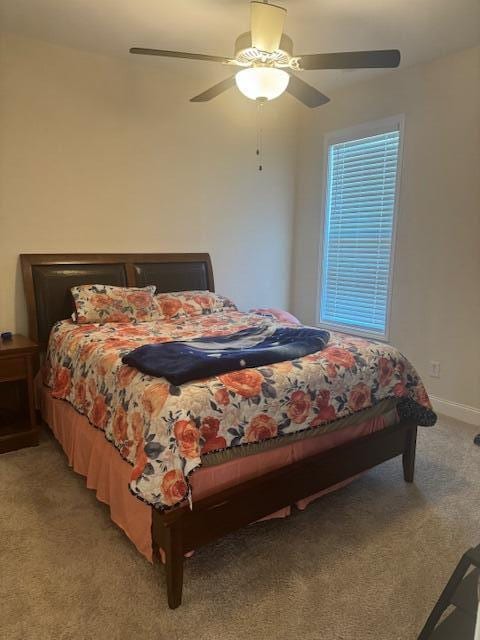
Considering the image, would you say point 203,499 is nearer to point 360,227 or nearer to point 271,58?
point 271,58

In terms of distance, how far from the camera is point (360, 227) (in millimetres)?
4176

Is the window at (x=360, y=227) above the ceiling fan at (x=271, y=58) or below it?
below

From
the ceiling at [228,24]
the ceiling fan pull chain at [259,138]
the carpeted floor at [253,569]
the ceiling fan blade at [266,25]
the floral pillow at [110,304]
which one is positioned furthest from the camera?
the ceiling fan pull chain at [259,138]

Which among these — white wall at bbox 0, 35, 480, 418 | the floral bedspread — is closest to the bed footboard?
the floral bedspread

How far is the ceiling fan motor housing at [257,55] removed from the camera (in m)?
2.28

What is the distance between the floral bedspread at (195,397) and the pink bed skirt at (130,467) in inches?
3.8

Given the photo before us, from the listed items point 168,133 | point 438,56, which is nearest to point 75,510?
point 168,133

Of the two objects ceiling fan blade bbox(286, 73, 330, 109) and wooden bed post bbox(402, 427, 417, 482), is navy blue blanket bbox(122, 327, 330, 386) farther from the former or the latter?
ceiling fan blade bbox(286, 73, 330, 109)

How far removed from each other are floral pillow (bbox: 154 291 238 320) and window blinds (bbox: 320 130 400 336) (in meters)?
1.25

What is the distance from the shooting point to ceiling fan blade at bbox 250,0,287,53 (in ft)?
6.90

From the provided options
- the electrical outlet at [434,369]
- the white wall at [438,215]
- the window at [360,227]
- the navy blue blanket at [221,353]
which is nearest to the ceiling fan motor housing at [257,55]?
the navy blue blanket at [221,353]

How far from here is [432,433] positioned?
326 centimetres

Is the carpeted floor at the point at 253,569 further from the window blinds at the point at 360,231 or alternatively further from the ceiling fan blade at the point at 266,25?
the ceiling fan blade at the point at 266,25

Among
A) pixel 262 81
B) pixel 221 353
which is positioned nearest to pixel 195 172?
pixel 262 81
